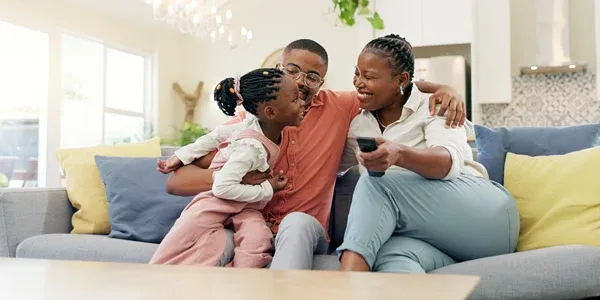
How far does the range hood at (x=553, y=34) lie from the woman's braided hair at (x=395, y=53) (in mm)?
4178

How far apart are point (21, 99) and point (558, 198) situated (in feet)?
17.2

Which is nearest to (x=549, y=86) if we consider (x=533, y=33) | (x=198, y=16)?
(x=533, y=33)

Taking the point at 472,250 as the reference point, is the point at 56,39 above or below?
above

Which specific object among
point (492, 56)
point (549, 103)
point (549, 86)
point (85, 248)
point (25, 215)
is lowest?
point (85, 248)

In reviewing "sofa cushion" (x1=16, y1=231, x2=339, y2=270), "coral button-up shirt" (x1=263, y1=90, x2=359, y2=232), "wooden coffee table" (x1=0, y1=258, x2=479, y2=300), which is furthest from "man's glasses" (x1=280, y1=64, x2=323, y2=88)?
"wooden coffee table" (x1=0, y1=258, x2=479, y2=300)

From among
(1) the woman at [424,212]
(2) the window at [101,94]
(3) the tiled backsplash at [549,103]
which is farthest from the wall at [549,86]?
(1) the woman at [424,212]

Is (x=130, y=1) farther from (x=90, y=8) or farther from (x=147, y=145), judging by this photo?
(x=147, y=145)

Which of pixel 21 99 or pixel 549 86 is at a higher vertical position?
pixel 549 86

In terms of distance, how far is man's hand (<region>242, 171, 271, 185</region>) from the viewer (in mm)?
1849

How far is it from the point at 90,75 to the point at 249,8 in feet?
7.54

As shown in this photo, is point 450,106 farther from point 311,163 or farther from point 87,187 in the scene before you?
point 87,187

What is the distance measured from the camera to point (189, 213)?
1.84 metres

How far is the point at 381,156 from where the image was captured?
60.8 inches

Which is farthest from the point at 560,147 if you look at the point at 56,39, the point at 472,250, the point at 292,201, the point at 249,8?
the point at 249,8
